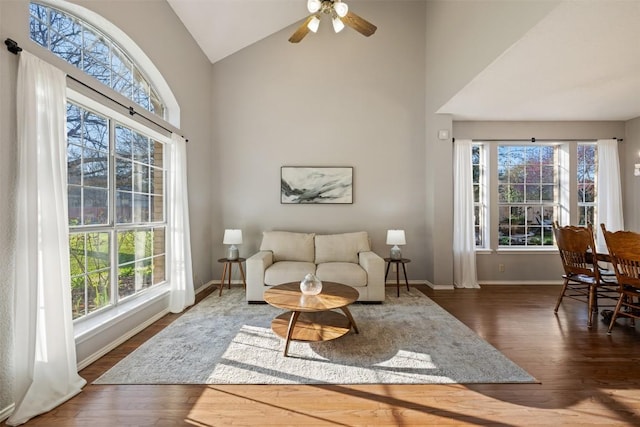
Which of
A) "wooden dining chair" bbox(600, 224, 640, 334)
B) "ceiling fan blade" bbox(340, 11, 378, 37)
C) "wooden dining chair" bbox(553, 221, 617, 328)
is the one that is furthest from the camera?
"wooden dining chair" bbox(553, 221, 617, 328)

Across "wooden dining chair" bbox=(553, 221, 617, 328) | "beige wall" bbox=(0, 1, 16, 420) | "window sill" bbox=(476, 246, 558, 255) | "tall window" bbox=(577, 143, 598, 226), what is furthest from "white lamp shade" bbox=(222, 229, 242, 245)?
"tall window" bbox=(577, 143, 598, 226)

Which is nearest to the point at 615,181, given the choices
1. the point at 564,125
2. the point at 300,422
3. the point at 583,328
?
the point at 564,125

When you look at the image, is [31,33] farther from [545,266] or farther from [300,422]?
[545,266]

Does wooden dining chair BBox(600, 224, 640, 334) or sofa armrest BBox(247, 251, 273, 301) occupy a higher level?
wooden dining chair BBox(600, 224, 640, 334)

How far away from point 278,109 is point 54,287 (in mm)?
3749

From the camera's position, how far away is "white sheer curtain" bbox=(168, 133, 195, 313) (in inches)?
137

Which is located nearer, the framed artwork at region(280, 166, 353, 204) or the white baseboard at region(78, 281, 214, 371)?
the white baseboard at region(78, 281, 214, 371)

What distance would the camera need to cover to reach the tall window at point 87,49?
2.12 meters

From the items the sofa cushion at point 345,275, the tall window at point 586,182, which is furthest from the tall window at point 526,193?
the sofa cushion at point 345,275

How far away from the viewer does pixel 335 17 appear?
280cm

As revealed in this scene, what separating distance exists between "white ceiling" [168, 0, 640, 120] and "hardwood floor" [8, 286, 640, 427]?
2649 mm

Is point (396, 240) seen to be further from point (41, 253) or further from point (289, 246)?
point (41, 253)

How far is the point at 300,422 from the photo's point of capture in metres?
1.66

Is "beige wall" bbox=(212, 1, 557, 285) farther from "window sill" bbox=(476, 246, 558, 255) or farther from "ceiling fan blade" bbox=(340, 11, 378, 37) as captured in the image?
"ceiling fan blade" bbox=(340, 11, 378, 37)
